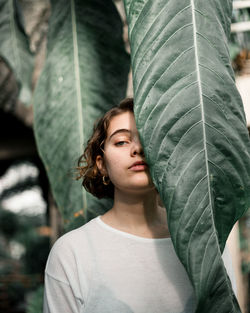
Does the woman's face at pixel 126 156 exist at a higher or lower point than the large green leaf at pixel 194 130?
lower

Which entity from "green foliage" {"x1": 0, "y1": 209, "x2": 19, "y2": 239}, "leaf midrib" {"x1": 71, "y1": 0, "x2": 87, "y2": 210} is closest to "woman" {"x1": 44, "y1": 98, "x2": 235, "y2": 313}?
"leaf midrib" {"x1": 71, "y1": 0, "x2": 87, "y2": 210}

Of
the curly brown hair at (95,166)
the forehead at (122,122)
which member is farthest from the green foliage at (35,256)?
the forehead at (122,122)

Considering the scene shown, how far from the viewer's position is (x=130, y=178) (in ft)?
2.17

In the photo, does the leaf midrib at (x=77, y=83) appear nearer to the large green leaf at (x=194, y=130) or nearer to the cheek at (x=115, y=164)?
the cheek at (x=115, y=164)

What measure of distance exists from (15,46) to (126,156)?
347 millimetres

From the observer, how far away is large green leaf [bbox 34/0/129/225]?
31.7 inches

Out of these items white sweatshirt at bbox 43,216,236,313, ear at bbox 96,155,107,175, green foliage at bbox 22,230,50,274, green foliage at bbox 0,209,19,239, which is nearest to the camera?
white sweatshirt at bbox 43,216,236,313

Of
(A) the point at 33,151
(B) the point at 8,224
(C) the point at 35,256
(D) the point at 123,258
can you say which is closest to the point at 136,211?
(D) the point at 123,258

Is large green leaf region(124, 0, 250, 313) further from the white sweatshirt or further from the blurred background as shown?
the blurred background

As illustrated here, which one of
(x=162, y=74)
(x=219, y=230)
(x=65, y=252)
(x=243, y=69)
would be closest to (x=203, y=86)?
(x=162, y=74)

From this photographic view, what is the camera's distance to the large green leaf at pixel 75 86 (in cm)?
80

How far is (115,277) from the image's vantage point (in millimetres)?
637

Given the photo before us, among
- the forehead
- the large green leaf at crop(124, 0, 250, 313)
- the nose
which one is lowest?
the nose

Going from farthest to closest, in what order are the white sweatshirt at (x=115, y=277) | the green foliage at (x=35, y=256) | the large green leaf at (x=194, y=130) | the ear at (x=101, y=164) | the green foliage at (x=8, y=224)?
1. the green foliage at (x=8, y=224)
2. the green foliage at (x=35, y=256)
3. the ear at (x=101, y=164)
4. the white sweatshirt at (x=115, y=277)
5. the large green leaf at (x=194, y=130)
